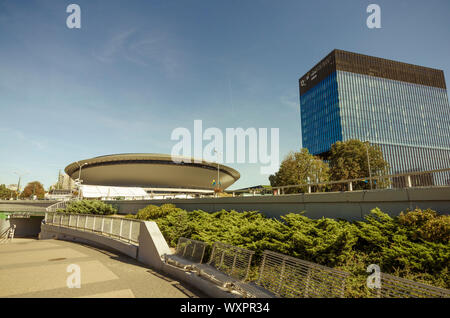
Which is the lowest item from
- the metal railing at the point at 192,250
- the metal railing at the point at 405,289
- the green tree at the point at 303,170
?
the metal railing at the point at 192,250

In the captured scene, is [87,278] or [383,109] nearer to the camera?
[87,278]

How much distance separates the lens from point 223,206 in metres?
16.0

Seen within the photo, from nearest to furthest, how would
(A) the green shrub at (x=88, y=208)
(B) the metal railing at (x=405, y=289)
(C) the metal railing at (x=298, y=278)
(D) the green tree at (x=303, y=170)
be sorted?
(B) the metal railing at (x=405, y=289)
(C) the metal railing at (x=298, y=278)
(A) the green shrub at (x=88, y=208)
(D) the green tree at (x=303, y=170)

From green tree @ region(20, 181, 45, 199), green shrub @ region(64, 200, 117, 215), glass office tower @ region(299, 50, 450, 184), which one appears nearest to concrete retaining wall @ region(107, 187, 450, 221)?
green shrub @ region(64, 200, 117, 215)

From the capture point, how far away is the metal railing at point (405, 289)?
328 cm

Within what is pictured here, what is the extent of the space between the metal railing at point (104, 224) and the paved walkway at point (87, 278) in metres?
1.12

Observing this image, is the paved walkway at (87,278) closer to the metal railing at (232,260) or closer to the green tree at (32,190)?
the metal railing at (232,260)

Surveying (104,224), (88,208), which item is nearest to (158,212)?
(104,224)

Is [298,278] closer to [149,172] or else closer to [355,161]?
[355,161]

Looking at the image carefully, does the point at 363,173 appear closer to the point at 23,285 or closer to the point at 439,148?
A: the point at 23,285

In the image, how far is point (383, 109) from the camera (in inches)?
3469

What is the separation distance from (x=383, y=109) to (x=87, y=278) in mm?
100413

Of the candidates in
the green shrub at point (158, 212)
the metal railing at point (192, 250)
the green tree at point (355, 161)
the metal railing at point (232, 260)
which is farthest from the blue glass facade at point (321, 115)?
the metal railing at point (232, 260)
